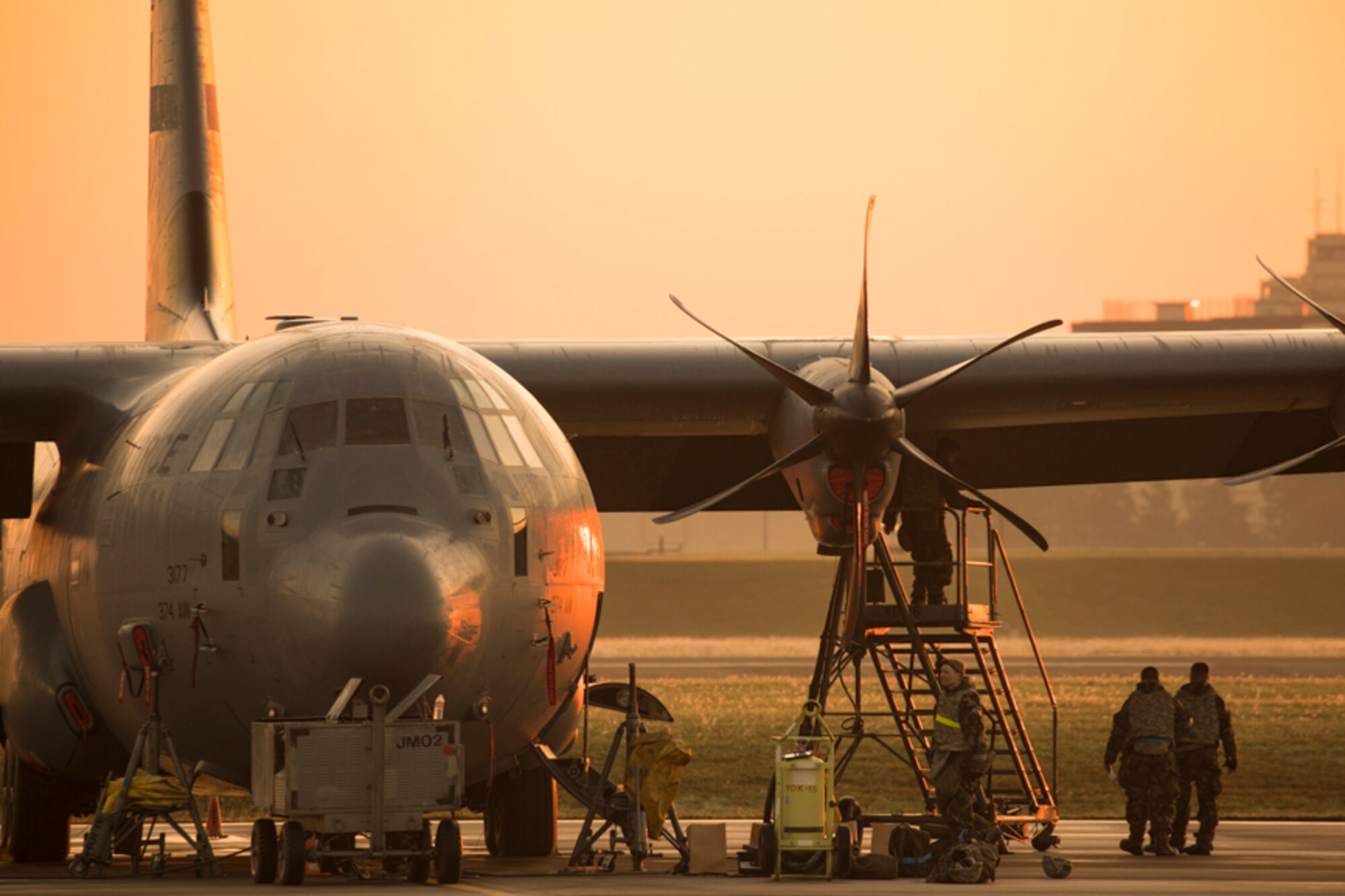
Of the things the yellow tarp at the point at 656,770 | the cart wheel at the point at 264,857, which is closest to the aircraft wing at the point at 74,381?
the cart wheel at the point at 264,857

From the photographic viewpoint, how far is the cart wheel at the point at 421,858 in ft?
39.9

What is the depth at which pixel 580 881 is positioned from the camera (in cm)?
1363

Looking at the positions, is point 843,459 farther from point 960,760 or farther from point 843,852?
point 843,852

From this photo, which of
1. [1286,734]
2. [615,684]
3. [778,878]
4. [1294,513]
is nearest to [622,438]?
[615,684]

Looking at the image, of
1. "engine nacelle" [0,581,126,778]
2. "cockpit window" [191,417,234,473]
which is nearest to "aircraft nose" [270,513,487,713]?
"cockpit window" [191,417,234,473]

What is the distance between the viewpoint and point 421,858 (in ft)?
40.3

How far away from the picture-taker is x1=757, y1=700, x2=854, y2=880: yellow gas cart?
14.6m

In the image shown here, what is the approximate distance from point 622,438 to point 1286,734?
19.2 meters

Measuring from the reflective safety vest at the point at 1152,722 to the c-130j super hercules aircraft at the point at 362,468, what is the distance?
219 centimetres

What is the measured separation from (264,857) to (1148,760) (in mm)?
9491

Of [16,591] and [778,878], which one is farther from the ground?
[16,591]

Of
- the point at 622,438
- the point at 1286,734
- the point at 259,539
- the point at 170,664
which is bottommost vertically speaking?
the point at 1286,734

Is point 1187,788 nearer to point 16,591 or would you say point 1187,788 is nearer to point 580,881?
point 580,881

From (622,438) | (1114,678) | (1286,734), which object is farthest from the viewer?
(1114,678)
